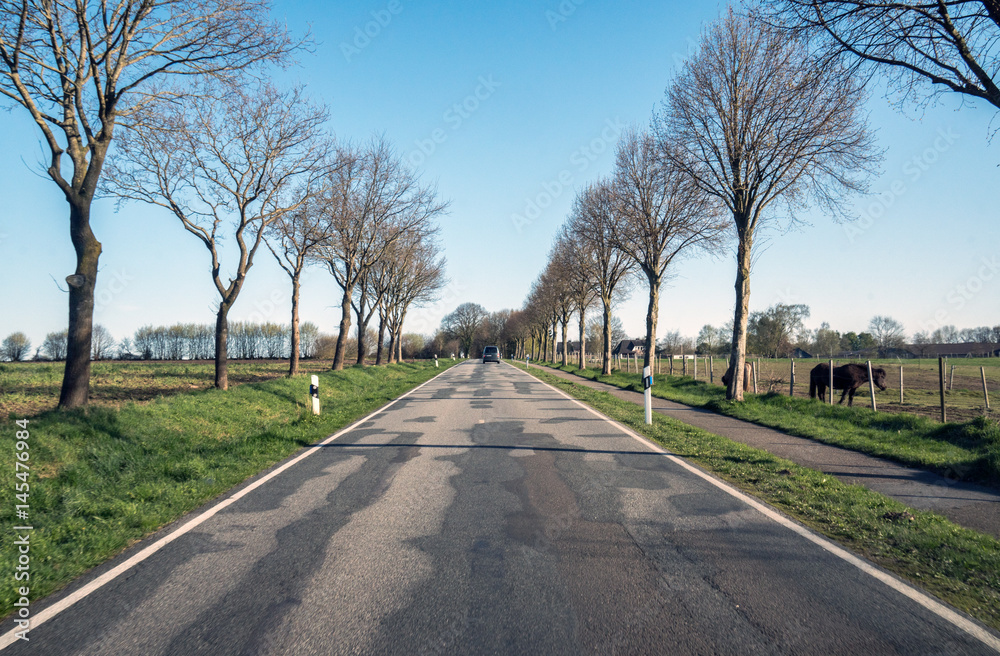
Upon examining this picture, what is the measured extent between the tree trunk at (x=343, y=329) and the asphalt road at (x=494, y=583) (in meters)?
23.6

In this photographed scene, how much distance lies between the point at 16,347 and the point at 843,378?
8098 centimetres

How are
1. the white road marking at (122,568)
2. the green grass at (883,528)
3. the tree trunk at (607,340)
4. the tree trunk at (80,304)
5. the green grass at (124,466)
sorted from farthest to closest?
the tree trunk at (607,340)
the tree trunk at (80,304)
the green grass at (124,466)
the green grass at (883,528)
the white road marking at (122,568)

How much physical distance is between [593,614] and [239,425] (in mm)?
Answer: 11032

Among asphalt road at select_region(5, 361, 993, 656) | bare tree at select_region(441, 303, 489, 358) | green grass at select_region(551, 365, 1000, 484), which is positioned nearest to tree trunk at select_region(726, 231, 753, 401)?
green grass at select_region(551, 365, 1000, 484)

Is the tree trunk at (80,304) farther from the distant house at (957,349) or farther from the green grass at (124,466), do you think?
the distant house at (957,349)

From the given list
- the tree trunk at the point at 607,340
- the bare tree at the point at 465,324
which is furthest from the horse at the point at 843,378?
the bare tree at the point at 465,324

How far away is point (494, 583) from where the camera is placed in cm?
385

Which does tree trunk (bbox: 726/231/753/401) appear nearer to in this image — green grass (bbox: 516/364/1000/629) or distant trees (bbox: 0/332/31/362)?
green grass (bbox: 516/364/1000/629)

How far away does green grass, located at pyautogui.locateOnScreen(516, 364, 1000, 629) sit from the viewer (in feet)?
12.7

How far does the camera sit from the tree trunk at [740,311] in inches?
656

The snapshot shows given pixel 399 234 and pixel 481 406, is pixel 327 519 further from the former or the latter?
pixel 399 234

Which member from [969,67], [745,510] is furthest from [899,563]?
[969,67]

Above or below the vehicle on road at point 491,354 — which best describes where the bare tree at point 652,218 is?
above

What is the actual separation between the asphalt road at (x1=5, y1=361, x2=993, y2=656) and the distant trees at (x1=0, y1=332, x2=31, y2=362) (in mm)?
72639
